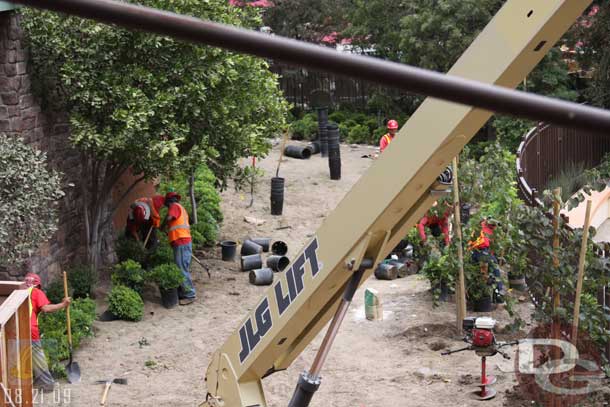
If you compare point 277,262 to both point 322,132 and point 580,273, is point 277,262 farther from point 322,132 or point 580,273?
Result: point 322,132

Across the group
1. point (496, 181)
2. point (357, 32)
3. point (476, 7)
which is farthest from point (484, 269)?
point (357, 32)

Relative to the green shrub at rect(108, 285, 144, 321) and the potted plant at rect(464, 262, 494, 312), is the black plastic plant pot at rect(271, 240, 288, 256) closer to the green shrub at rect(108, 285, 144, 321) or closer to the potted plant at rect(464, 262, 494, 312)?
the green shrub at rect(108, 285, 144, 321)

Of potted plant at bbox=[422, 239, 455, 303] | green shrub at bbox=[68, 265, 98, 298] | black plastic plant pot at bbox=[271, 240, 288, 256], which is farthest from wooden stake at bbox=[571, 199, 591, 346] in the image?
black plastic plant pot at bbox=[271, 240, 288, 256]

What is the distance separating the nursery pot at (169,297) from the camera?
13656 mm

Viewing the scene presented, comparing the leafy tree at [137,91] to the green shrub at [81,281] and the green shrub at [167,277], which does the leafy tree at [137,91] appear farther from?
the green shrub at [167,277]

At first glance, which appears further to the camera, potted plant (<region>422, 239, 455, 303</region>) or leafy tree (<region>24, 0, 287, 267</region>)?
leafy tree (<region>24, 0, 287, 267</region>)

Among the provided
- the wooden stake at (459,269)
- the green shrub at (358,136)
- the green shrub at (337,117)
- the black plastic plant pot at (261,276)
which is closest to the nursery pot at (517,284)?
the wooden stake at (459,269)

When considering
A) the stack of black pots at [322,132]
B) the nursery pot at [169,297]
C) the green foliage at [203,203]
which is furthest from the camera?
the stack of black pots at [322,132]

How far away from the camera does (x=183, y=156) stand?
13.2 m

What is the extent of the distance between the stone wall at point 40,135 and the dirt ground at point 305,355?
83 cm

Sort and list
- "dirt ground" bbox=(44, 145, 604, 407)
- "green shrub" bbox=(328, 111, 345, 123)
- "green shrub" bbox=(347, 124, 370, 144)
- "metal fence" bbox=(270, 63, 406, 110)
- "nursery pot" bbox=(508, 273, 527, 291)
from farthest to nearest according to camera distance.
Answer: "metal fence" bbox=(270, 63, 406, 110), "green shrub" bbox=(328, 111, 345, 123), "green shrub" bbox=(347, 124, 370, 144), "nursery pot" bbox=(508, 273, 527, 291), "dirt ground" bbox=(44, 145, 604, 407)

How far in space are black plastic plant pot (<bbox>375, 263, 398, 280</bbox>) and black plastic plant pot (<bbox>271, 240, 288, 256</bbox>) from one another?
2.06m

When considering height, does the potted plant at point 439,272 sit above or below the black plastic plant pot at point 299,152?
below

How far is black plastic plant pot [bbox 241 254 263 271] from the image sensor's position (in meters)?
15.4
